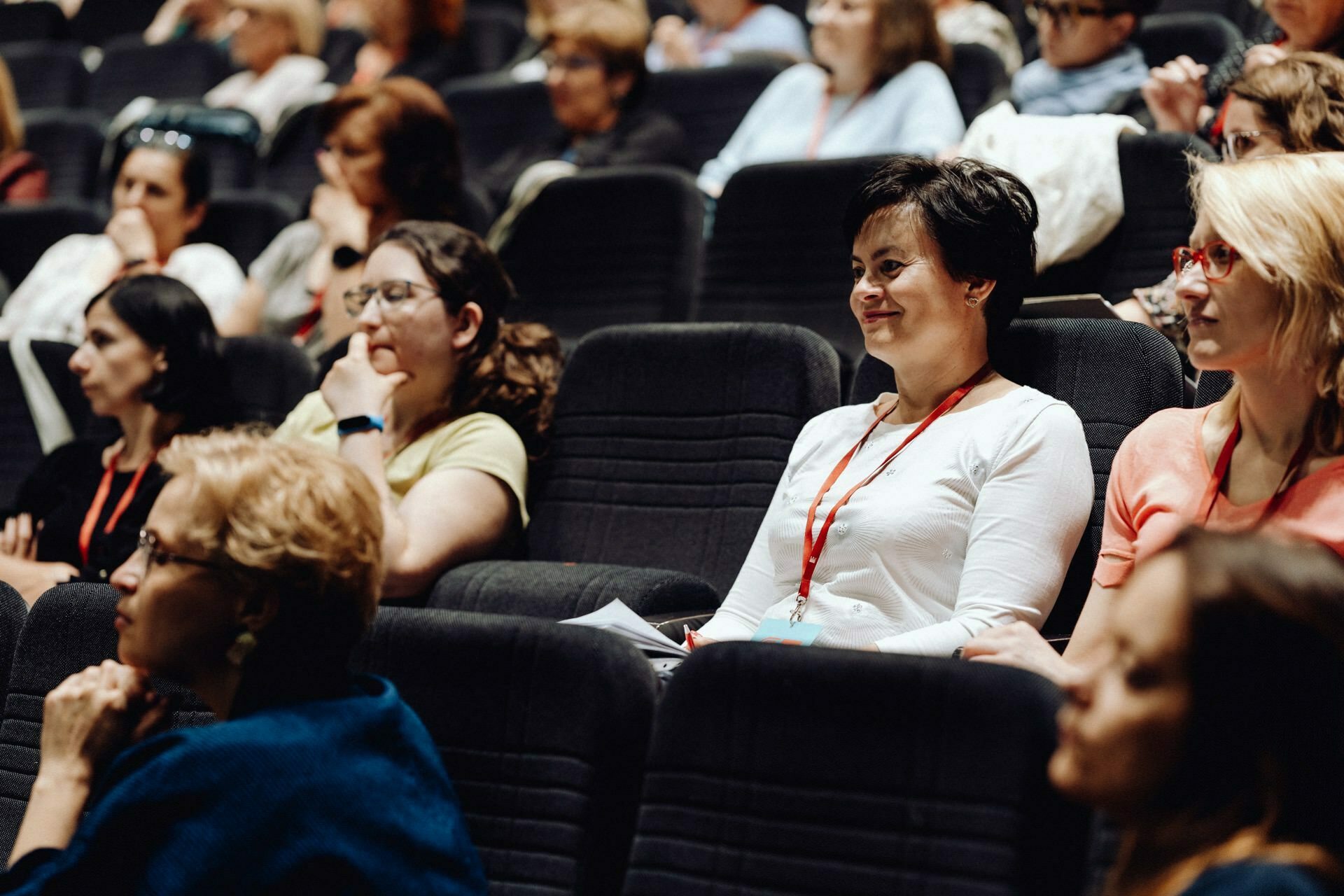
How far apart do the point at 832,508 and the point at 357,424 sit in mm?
718

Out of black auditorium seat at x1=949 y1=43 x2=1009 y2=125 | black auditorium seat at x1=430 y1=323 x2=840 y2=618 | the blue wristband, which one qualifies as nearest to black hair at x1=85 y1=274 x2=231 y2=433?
the blue wristband

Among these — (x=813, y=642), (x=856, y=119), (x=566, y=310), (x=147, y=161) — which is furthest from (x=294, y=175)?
(x=813, y=642)

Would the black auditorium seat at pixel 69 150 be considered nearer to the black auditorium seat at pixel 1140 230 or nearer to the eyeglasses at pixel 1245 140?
the black auditorium seat at pixel 1140 230

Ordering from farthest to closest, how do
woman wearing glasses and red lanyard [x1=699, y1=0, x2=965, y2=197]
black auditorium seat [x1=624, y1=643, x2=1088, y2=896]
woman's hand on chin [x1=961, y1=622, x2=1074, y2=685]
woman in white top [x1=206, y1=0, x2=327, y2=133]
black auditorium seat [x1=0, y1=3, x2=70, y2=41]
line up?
1. black auditorium seat [x1=0, y1=3, x2=70, y2=41]
2. woman in white top [x1=206, y1=0, x2=327, y2=133]
3. woman wearing glasses and red lanyard [x1=699, y1=0, x2=965, y2=197]
4. woman's hand on chin [x1=961, y1=622, x2=1074, y2=685]
5. black auditorium seat [x1=624, y1=643, x2=1088, y2=896]

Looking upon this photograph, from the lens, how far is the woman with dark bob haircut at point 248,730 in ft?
3.56

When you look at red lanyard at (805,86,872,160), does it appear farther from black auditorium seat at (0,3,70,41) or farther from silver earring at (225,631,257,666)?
black auditorium seat at (0,3,70,41)

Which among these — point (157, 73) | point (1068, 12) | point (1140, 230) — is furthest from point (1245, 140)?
point (157, 73)

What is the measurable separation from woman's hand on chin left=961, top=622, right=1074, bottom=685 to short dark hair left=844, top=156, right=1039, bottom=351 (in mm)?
503

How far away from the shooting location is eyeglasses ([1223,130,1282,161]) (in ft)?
6.17

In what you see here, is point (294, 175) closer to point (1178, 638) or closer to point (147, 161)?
point (147, 161)

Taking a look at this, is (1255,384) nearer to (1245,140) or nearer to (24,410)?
(1245,140)

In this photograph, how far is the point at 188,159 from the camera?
Result: 3352 mm

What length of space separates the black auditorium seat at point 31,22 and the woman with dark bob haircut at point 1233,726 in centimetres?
556

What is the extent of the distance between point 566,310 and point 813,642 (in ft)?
4.87
